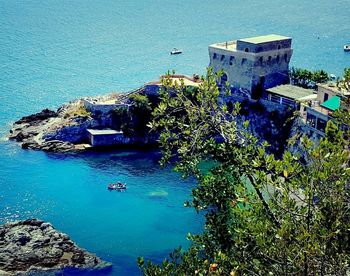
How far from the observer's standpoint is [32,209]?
45.9 meters

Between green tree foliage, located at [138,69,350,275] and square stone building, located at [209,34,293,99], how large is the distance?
40.2 meters

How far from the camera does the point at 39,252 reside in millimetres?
38562

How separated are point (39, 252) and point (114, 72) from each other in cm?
5201

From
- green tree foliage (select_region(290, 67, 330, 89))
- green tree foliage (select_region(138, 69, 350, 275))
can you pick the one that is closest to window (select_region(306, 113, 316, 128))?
green tree foliage (select_region(290, 67, 330, 89))

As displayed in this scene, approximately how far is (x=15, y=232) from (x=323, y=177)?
107ft

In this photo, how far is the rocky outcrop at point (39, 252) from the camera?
3716cm

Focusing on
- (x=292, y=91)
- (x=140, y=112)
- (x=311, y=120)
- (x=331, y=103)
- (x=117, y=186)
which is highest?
(x=331, y=103)

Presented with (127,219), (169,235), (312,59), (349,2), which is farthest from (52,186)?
(349,2)

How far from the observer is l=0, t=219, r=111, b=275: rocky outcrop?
122ft

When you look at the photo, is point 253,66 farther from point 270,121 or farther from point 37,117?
point 37,117

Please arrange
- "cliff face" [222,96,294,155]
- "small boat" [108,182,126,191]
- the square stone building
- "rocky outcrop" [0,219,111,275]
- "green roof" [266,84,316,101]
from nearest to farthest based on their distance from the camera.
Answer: "rocky outcrop" [0,219,111,275] < "small boat" [108,182,126,191] < "cliff face" [222,96,294,155] < "green roof" [266,84,316,101] < the square stone building

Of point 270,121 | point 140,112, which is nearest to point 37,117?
point 140,112

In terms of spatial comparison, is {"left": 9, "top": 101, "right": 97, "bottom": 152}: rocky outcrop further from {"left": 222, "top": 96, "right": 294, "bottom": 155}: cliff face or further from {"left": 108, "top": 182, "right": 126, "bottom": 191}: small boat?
{"left": 222, "top": 96, "right": 294, "bottom": 155}: cliff face

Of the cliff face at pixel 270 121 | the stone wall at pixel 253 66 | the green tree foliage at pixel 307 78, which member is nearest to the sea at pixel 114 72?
the cliff face at pixel 270 121
